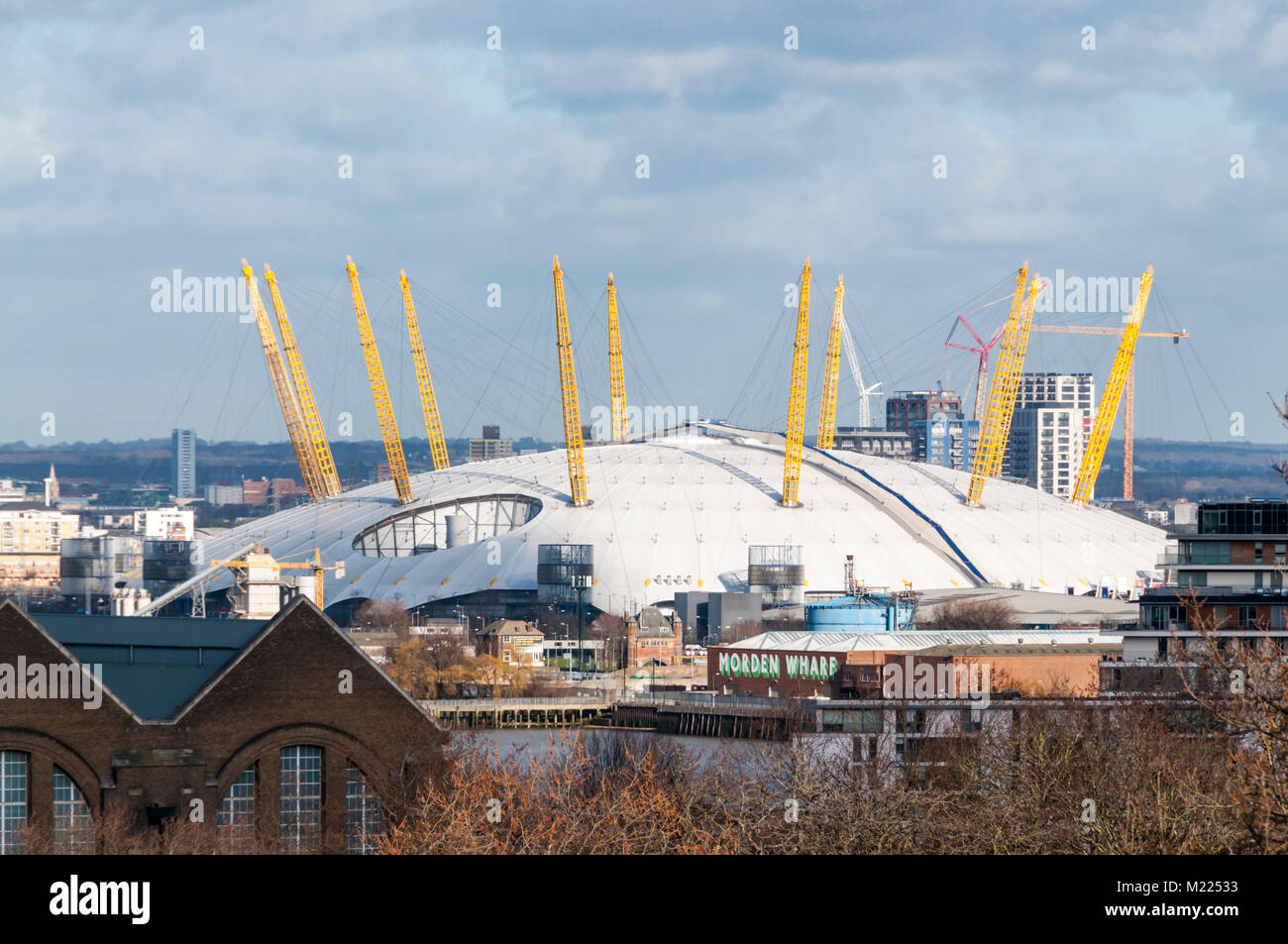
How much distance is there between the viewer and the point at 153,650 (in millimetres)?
31250

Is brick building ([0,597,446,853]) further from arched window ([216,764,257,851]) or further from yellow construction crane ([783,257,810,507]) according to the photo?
yellow construction crane ([783,257,810,507])

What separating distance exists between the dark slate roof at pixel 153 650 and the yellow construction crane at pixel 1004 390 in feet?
322

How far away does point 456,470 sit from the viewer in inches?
5221

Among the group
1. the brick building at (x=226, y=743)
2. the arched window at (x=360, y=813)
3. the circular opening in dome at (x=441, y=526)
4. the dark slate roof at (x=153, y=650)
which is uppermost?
the circular opening in dome at (x=441, y=526)

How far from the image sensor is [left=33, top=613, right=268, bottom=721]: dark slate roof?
97.3ft

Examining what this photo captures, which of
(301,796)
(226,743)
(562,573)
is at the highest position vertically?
(562,573)

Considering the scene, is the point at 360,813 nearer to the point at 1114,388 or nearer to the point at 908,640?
the point at 908,640

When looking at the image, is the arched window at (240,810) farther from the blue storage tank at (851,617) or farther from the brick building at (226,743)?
the blue storage tank at (851,617)

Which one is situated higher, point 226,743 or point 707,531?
point 707,531

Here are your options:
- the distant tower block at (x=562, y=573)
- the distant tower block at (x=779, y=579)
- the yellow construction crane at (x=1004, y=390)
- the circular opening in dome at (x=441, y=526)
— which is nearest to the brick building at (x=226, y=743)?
the distant tower block at (x=562, y=573)

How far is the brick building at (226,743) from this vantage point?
27734 millimetres

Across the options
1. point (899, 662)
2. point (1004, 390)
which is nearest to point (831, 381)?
point (1004, 390)

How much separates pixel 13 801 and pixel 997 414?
4197 inches

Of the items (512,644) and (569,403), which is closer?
(512,644)
